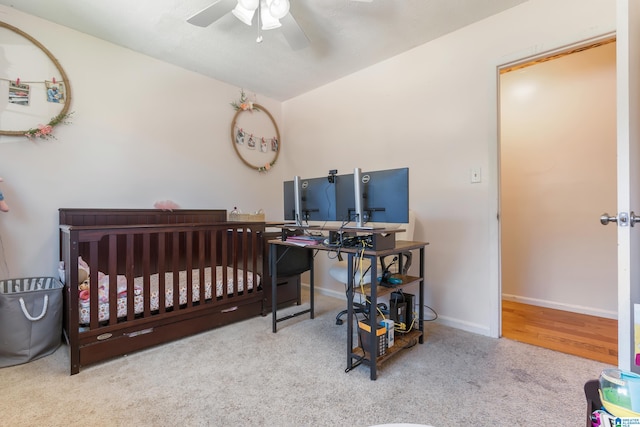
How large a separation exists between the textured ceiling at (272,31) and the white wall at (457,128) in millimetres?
186

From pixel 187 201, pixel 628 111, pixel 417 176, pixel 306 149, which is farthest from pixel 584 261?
pixel 187 201

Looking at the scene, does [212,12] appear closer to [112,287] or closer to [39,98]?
[39,98]

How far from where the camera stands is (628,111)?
1.04 meters

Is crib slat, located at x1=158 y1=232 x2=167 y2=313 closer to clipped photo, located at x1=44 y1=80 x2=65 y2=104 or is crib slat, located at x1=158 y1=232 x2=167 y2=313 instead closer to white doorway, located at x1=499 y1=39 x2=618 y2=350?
clipped photo, located at x1=44 y1=80 x2=65 y2=104

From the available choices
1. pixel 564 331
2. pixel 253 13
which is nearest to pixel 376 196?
pixel 253 13

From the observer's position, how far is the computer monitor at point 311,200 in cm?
199

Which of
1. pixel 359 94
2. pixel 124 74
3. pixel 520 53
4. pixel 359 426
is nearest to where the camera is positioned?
pixel 359 426

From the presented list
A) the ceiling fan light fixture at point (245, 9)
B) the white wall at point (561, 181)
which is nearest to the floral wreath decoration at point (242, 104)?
the ceiling fan light fixture at point (245, 9)

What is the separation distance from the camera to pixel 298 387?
1.58 m

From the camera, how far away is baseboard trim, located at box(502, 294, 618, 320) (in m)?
2.52

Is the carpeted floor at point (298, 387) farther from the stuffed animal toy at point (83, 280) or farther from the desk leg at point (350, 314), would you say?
the stuffed animal toy at point (83, 280)

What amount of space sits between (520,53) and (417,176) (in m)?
1.13

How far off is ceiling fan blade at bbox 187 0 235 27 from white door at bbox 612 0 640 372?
73.1 inches

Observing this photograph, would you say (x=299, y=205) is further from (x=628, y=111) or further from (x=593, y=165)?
(x=593, y=165)
